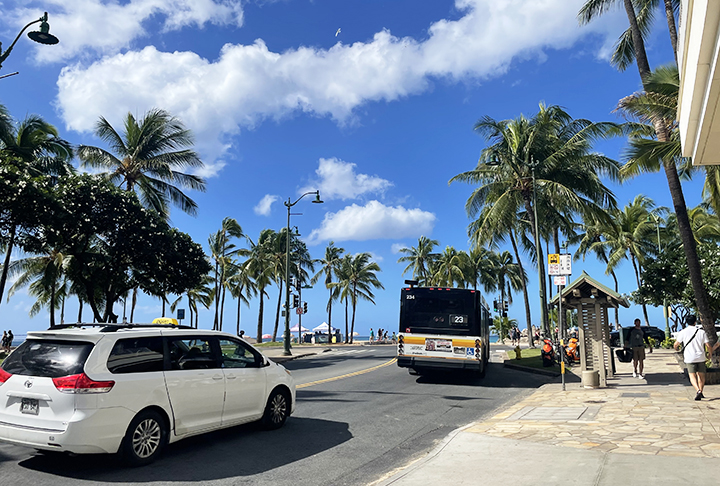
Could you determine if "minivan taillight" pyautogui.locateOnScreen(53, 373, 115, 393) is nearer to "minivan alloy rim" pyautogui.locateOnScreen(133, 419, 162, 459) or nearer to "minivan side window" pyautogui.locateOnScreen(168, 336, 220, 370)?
"minivan alloy rim" pyautogui.locateOnScreen(133, 419, 162, 459)

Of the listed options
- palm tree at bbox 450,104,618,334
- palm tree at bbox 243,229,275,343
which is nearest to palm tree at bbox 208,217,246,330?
palm tree at bbox 243,229,275,343

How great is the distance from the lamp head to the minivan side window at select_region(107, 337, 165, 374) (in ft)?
30.7

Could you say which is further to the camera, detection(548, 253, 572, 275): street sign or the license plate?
A: detection(548, 253, 572, 275): street sign

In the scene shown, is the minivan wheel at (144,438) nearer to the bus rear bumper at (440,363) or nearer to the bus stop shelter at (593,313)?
the bus rear bumper at (440,363)

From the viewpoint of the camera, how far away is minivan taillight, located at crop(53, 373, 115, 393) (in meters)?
5.75

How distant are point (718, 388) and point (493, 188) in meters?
16.7

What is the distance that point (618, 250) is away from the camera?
46.4 metres

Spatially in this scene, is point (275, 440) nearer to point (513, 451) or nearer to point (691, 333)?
point (513, 451)

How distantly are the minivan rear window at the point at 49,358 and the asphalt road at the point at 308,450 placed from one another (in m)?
1.15

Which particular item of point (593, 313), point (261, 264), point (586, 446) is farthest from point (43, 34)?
point (261, 264)

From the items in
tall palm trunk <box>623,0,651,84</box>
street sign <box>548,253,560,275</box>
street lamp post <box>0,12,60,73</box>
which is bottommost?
street sign <box>548,253,560,275</box>

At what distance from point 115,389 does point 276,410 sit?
3094 mm

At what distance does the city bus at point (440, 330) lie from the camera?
15672 millimetres

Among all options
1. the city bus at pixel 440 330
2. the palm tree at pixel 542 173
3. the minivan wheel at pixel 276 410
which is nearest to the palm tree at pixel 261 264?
the palm tree at pixel 542 173
